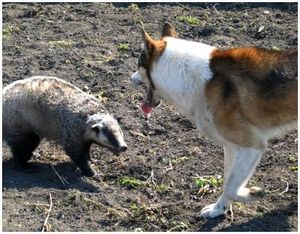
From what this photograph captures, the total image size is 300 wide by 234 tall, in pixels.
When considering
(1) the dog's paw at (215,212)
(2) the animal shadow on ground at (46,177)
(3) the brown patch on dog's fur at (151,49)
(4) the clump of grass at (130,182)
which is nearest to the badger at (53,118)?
(2) the animal shadow on ground at (46,177)

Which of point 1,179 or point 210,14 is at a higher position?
point 210,14

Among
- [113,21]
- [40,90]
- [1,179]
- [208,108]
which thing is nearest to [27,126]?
[40,90]

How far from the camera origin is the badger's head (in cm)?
762

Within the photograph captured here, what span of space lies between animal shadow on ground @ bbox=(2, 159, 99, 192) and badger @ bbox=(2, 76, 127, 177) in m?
0.14

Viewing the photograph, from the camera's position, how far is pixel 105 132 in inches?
303

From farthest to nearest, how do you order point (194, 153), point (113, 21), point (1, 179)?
point (113, 21) → point (194, 153) → point (1, 179)

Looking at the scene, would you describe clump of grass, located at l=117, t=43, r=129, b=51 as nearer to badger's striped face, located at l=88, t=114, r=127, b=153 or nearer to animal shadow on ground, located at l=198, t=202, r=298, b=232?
badger's striped face, located at l=88, t=114, r=127, b=153

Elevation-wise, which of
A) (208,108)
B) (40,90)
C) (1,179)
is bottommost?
(1,179)

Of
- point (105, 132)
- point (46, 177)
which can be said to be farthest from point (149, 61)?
point (46, 177)

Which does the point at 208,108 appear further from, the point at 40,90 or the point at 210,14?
the point at 210,14

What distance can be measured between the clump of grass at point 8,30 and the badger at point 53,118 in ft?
8.65

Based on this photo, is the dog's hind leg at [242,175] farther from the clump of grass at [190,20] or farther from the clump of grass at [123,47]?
the clump of grass at [190,20]

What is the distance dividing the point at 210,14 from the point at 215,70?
4927 millimetres

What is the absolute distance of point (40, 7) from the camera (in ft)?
37.7
